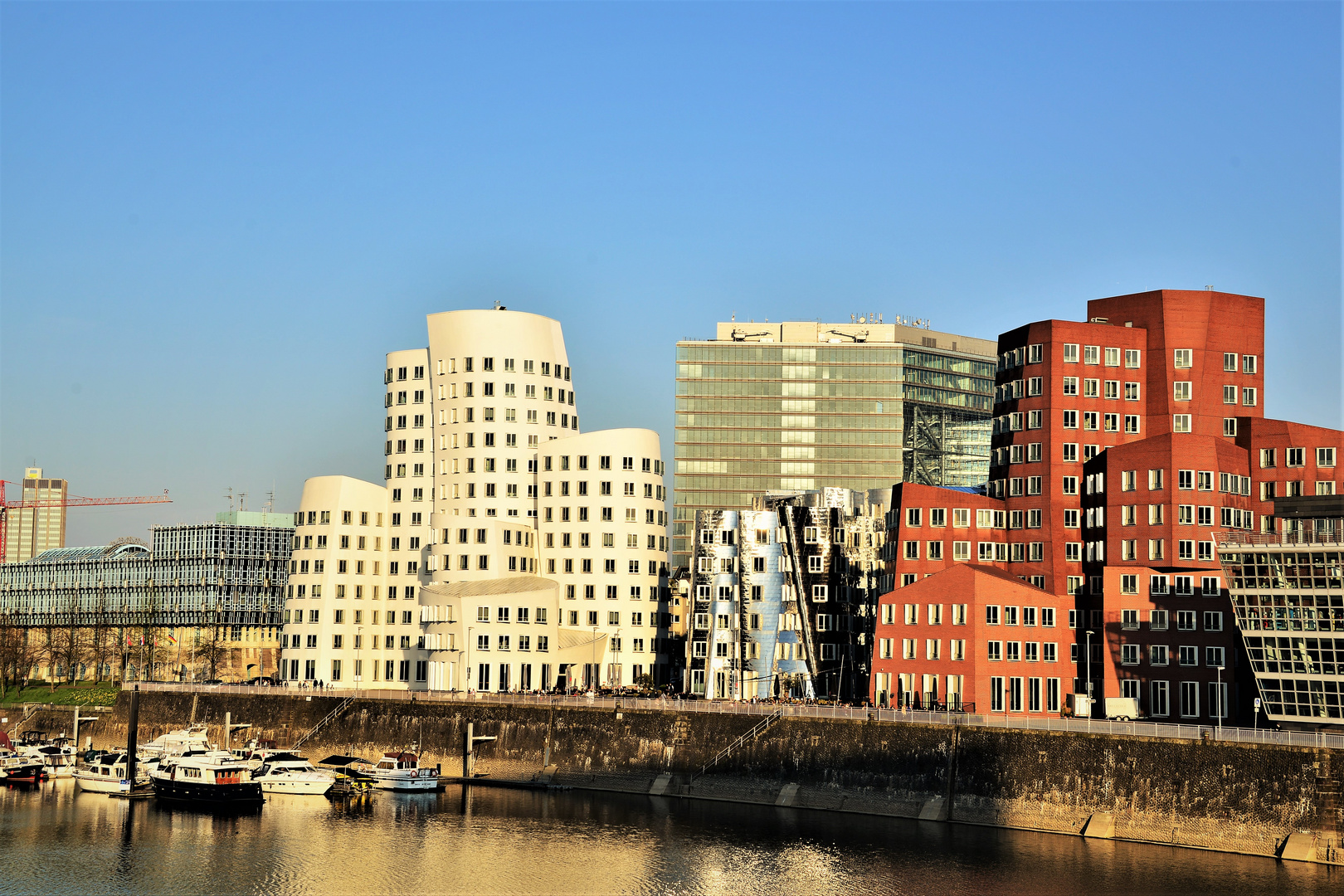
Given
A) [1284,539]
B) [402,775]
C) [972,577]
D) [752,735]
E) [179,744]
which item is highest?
[1284,539]

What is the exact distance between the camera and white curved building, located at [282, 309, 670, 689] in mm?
188875

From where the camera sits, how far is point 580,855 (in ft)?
359

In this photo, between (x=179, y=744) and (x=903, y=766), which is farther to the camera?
(x=179, y=744)

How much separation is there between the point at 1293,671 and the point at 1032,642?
28.1m

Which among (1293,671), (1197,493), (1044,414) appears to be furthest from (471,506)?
(1293,671)

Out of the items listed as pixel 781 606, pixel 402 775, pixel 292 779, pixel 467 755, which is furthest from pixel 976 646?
pixel 292 779

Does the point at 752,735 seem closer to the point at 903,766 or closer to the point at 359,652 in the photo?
the point at 903,766

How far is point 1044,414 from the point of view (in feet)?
516

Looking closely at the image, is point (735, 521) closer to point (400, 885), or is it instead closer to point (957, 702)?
point (957, 702)

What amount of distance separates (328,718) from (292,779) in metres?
19.3

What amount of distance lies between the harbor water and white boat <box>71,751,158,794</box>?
450 inches

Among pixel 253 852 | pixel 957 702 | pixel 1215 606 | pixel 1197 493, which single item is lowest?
pixel 253 852

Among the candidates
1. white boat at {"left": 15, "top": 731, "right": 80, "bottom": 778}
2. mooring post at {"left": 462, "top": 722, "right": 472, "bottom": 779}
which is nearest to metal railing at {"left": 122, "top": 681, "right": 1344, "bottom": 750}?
mooring post at {"left": 462, "top": 722, "right": 472, "bottom": 779}

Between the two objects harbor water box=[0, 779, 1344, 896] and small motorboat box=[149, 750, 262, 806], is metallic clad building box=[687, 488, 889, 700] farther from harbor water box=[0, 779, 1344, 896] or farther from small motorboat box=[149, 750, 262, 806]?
small motorboat box=[149, 750, 262, 806]
